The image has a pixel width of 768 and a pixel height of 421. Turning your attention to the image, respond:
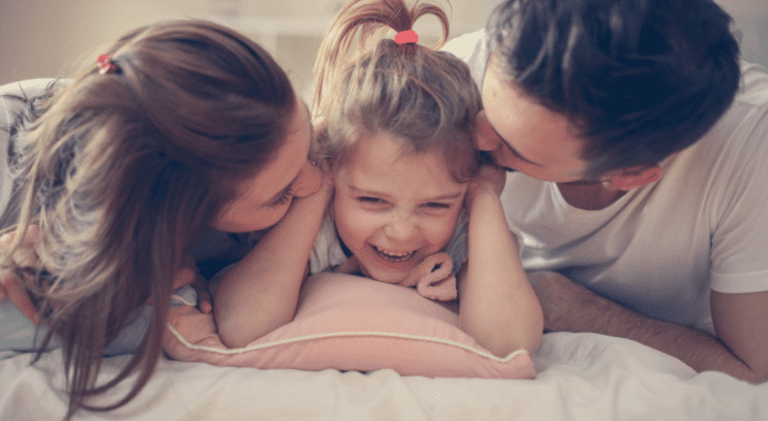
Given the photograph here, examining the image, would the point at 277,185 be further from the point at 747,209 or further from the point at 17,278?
the point at 747,209

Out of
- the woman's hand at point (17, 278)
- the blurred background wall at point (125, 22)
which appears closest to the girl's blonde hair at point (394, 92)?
the woman's hand at point (17, 278)

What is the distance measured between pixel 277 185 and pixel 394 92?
287 mm

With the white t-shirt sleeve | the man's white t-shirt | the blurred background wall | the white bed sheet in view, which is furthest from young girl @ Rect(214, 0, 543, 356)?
the blurred background wall

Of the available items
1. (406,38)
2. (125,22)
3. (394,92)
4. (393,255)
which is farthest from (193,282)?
(125,22)

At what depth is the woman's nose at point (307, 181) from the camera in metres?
0.92

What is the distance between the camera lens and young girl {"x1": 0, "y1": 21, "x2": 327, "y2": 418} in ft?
2.15

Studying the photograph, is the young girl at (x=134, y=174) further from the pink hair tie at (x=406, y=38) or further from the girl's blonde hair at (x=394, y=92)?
the pink hair tie at (x=406, y=38)

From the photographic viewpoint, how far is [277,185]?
0.82 meters

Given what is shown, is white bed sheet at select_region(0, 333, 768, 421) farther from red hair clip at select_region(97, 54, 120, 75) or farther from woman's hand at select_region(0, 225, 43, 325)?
red hair clip at select_region(97, 54, 120, 75)

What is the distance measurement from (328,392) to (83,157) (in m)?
0.47

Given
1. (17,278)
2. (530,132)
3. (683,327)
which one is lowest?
(683,327)

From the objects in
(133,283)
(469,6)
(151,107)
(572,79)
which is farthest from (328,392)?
(469,6)

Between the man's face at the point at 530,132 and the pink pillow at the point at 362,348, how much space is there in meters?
0.33

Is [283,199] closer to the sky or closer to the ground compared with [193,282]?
closer to the sky
